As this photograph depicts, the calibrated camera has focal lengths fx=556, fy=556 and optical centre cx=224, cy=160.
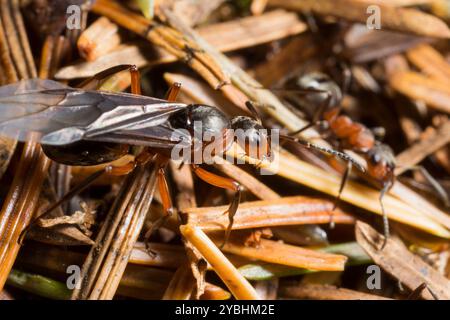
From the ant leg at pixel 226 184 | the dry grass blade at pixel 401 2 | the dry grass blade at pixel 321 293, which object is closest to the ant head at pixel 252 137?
the ant leg at pixel 226 184

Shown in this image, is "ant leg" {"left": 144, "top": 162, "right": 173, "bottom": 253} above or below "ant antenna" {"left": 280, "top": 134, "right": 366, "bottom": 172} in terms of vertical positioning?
below

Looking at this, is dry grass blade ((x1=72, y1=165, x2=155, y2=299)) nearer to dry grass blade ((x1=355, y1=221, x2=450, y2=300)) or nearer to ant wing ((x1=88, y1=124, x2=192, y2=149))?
ant wing ((x1=88, y1=124, x2=192, y2=149))

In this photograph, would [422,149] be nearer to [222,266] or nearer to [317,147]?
[317,147]

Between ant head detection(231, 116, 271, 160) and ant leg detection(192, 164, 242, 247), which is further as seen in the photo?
ant head detection(231, 116, 271, 160)

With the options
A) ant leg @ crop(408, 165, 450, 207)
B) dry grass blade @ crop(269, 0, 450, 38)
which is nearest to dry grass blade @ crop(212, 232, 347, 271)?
ant leg @ crop(408, 165, 450, 207)

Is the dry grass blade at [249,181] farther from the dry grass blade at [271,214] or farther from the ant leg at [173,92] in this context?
the ant leg at [173,92]
